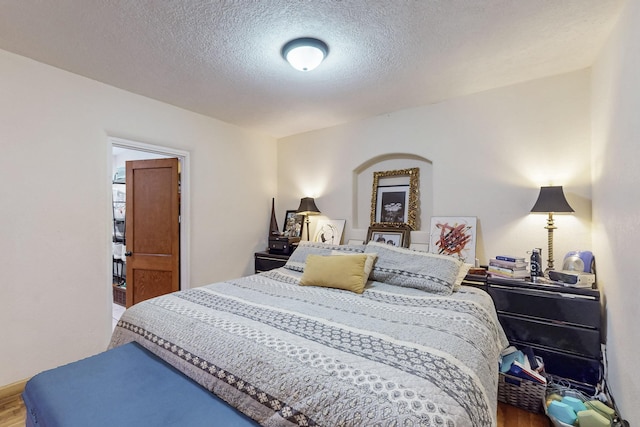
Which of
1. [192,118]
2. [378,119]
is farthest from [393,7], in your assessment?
[192,118]

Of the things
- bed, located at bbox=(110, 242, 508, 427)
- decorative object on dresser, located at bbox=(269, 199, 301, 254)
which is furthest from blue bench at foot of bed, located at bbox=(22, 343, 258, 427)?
decorative object on dresser, located at bbox=(269, 199, 301, 254)

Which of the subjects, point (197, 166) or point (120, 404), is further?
point (197, 166)

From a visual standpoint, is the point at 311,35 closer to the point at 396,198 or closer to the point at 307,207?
the point at 396,198

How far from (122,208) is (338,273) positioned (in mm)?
4113

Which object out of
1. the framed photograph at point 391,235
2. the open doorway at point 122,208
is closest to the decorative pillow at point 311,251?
the framed photograph at point 391,235

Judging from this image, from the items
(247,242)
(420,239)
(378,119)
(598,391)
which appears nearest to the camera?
(598,391)

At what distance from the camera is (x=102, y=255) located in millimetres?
2527

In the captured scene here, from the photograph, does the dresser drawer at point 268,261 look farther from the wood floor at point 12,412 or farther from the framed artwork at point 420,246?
the wood floor at point 12,412

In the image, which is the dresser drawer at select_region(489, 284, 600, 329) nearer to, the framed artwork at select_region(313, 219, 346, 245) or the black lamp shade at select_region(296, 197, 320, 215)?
the framed artwork at select_region(313, 219, 346, 245)

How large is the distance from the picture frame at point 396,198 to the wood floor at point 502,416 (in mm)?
1747

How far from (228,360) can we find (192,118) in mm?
2826

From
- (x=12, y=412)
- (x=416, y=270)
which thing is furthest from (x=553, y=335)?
(x=12, y=412)

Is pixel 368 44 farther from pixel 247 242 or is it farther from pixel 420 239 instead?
pixel 247 242

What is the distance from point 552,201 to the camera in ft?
7.42
